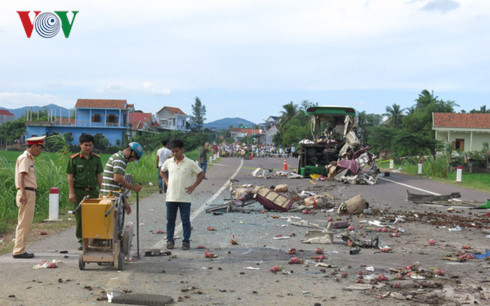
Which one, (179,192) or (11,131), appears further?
(11,131)

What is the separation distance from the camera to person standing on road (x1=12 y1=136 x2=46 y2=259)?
7906 millimetres

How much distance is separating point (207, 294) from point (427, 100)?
270ft

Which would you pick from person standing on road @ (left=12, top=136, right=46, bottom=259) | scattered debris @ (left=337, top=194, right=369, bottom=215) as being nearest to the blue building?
scattered debris @ (left=337, top=194, right=369, bottom=215)

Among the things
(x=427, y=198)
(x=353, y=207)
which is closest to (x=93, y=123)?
(x=427, y=198)

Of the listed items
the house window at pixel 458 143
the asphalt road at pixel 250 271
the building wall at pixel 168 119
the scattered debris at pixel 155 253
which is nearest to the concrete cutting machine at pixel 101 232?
the asphalt road at pixel 250 271

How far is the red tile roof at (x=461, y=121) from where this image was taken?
55.4 metres

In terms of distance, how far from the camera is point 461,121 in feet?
185

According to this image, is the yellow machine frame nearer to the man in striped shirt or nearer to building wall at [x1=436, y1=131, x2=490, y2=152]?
the man in striped shirt

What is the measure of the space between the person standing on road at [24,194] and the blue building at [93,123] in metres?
70.4

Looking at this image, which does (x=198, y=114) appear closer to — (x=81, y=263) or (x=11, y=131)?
(x=11, y=131)

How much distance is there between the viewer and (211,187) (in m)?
→ 21.3

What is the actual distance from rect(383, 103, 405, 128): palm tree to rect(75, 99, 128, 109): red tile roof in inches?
1584

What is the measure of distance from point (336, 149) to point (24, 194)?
66.8 feet

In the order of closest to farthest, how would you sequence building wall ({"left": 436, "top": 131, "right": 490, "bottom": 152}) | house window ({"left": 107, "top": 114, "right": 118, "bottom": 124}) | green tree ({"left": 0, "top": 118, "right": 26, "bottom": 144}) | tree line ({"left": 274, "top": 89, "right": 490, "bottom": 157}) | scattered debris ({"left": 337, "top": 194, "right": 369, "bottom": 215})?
scattered debris ({"left": 337, "top": 194, "right": 369, "bottom": 215}) < tree line ({"left": 274, "top": 89, "right": 490, "bottom": 157}) < building wall ({"left": 436, "top": 131, "right": 490, "bottom": 152}) < house window ({"left": 107, "top": 114, "right": 118, "bottom": 124}) < green tree ({"left": 0, "top": 118, "right": 26, "bottom": 144})
